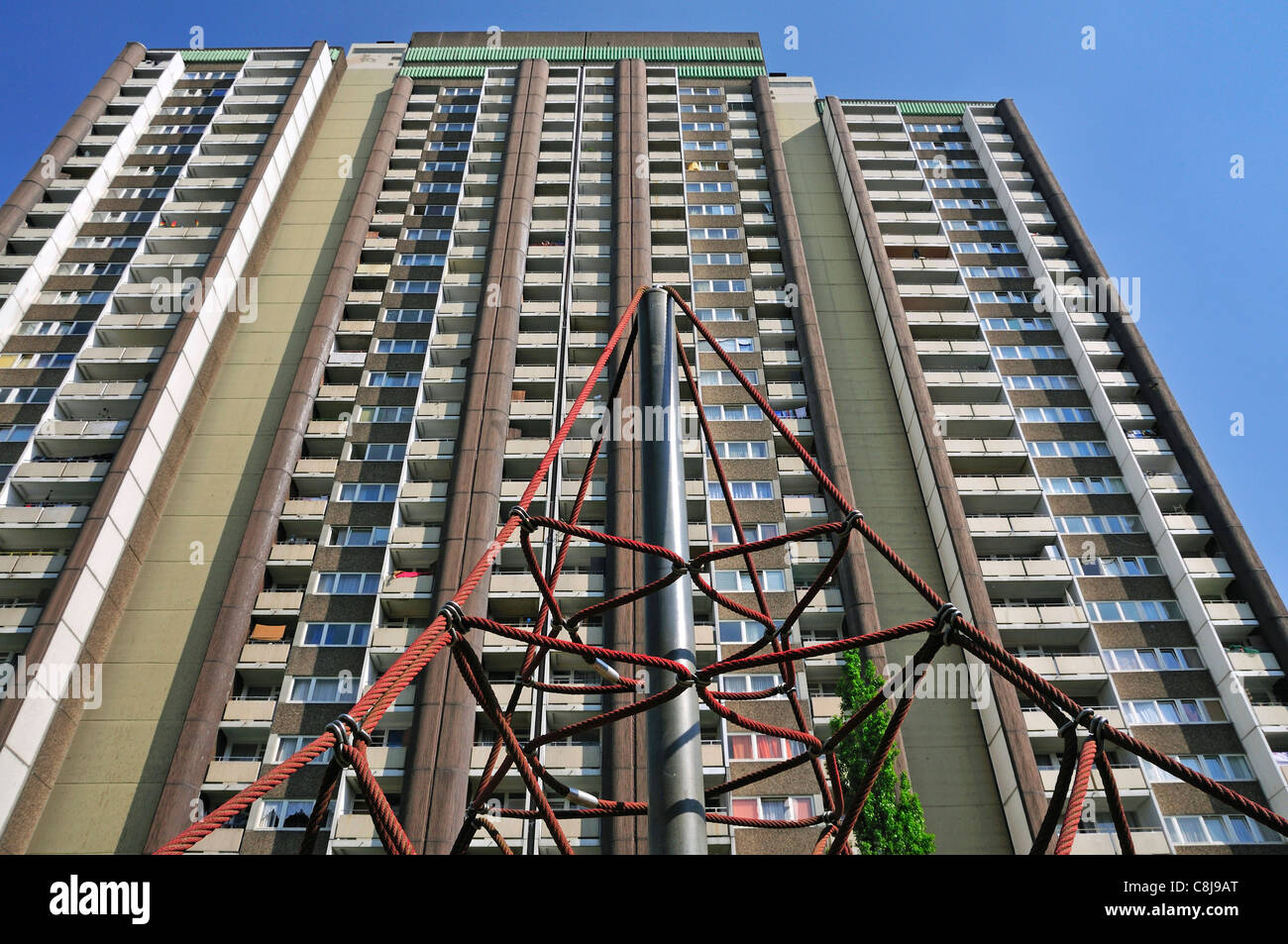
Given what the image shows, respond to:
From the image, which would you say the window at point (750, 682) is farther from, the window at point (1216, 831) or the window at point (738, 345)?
the window at point (738, 345)

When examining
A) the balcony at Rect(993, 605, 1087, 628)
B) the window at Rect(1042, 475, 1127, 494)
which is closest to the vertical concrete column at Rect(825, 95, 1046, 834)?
the balcony at Rect(993, 605, 1087, 628)

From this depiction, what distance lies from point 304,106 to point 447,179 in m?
13.1

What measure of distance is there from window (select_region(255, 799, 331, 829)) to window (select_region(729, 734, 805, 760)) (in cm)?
1605

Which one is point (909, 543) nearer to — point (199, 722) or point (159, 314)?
point (199, 722)

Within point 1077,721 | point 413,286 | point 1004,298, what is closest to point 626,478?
point 413,286

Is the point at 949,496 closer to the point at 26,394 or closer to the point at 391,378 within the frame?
the point at 391,378

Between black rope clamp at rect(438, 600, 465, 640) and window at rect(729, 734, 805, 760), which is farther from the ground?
window at rect(729, 734, 805, 760)

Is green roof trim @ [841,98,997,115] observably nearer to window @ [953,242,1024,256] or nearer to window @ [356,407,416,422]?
window @ [953,242,1024,256]

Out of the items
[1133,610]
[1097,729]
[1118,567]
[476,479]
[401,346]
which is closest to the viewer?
[1097,729]

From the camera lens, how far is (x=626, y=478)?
1652 inches

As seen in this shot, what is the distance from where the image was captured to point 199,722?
114ft

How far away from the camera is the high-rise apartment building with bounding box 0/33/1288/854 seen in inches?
1389

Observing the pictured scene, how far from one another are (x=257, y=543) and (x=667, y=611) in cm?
3752

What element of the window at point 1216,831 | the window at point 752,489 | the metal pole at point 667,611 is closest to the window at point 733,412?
the window at point 752,489
